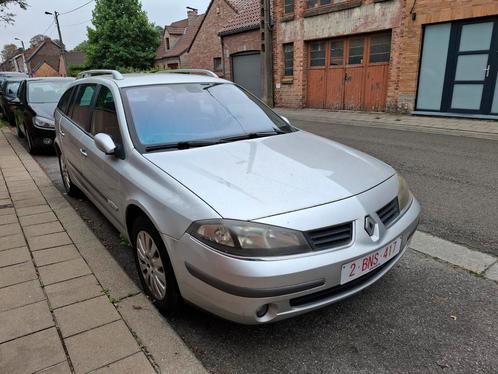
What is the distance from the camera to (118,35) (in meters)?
34.4

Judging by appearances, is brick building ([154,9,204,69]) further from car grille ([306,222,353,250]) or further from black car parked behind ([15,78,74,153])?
car grille ([306,222,353,250])

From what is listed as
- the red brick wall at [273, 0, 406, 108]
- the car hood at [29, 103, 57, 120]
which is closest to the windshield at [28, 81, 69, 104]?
the car hood at [29, 103, 57, 120]

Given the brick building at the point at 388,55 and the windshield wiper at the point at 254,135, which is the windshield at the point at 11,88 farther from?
the windshield wiper at the point at 254,135

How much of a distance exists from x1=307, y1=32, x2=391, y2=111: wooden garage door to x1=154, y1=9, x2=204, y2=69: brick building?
18.2m

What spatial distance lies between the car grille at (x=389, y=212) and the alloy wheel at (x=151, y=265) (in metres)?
1.45

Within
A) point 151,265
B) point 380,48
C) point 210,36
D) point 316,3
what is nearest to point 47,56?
point 210,36

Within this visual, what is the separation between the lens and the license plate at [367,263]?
84.2 inches

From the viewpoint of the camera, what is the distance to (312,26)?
49.0 ft

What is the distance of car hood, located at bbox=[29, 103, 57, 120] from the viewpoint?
7996 millimetres

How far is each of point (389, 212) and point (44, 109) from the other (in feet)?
26.3

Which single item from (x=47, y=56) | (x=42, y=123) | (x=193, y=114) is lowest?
(x=42, y=123)

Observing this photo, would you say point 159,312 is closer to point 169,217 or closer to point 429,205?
point 169,217

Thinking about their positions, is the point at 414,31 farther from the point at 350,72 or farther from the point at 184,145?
the point at 184,145

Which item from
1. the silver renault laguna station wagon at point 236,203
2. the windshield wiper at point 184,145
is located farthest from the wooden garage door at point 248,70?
the windshield wiper at point 184,145
